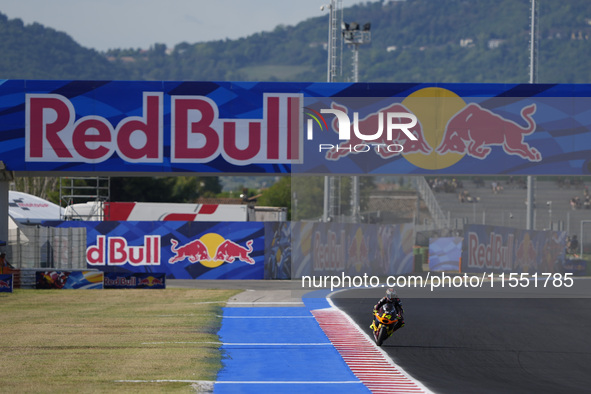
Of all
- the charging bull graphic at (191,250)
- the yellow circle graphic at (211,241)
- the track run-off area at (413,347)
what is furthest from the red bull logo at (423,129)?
the charging bull graphic at (191,250)

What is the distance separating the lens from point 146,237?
4391 centimetres

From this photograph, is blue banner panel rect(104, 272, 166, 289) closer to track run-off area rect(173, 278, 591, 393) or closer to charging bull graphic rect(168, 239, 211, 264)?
track run-off area rect(173, 278, 591, 393)

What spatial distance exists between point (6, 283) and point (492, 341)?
65.1 feet

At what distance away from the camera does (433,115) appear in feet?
99.2

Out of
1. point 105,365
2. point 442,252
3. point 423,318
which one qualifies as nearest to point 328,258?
point 442,252

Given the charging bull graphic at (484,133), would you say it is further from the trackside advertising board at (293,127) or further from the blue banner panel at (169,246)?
the blue banner panel at (169,246)

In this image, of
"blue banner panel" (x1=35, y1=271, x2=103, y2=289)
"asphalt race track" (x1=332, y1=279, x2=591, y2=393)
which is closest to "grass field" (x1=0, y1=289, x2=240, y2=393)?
"blue banner panel" (x1=35, y1=271, x2=103, y2=289)

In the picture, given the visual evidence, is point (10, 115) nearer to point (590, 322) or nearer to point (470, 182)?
point (590, 322)

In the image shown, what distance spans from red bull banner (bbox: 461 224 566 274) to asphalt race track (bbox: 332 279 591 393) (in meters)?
6.73

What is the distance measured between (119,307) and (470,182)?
22.8 m

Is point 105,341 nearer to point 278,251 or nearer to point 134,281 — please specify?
point 134,281

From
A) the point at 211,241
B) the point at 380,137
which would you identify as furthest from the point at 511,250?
the point at 211,241

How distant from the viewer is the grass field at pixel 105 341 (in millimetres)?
14648

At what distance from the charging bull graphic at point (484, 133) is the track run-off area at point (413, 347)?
18.2ft
